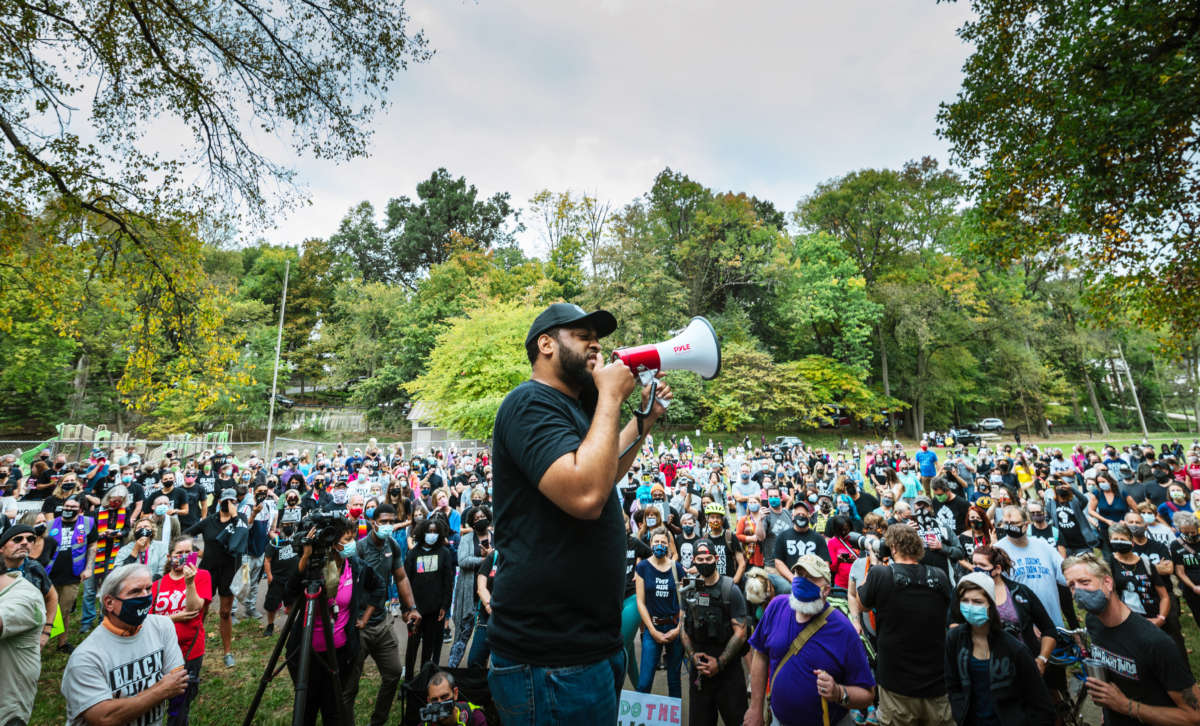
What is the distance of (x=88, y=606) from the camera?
7.07 meters

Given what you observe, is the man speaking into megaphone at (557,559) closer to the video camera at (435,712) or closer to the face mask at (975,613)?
the video camera at (435,712)

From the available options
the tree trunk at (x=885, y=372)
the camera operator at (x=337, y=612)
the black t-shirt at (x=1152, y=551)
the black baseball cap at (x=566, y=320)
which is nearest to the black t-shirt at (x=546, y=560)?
the black baseball cap at (x=566, y=320)

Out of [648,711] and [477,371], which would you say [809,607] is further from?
[477,371]

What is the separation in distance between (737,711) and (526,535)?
4188 millimetres

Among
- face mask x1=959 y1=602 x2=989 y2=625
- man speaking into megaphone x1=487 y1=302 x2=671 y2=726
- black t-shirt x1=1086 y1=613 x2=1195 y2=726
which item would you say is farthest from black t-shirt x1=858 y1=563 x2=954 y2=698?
man speaking into megaphone x1=487 y1=302 x2=671 y2=726

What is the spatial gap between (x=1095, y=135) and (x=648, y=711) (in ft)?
29.8

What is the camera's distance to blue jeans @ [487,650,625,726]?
4.73 feet

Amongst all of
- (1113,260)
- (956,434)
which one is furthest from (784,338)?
(1113,260)

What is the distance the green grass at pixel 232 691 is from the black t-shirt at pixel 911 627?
460cm

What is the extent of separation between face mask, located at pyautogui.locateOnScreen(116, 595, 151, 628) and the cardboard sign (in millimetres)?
3355

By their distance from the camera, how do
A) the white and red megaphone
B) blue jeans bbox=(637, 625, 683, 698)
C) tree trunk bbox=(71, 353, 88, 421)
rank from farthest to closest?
tree trunk bbox=(71, 353, 88, 421)
blue jeans bbox=(637, 625, 683, 698)
the white and red megaphone

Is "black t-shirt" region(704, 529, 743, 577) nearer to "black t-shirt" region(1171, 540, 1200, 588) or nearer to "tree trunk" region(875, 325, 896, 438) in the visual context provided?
"black t-shirt" region(1171, 540, 1200, 588)

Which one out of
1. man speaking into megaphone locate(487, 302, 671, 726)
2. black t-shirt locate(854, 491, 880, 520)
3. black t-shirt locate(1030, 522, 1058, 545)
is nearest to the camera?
man speaking into megaphone locate(487, 302, 671, 726)

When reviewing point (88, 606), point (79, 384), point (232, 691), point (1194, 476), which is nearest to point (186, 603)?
point (232, 691)
